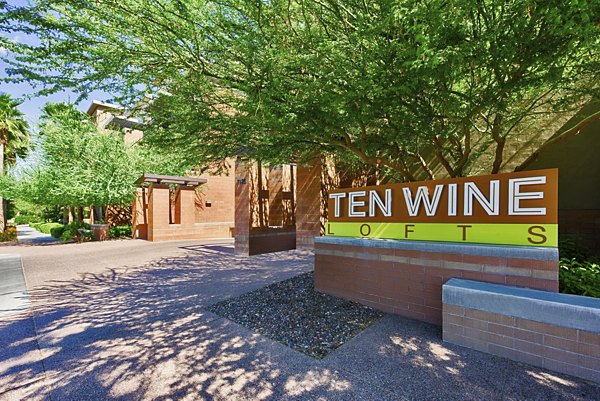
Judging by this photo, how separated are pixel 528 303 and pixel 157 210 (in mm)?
18730

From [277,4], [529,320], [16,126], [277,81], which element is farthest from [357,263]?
[16,126]

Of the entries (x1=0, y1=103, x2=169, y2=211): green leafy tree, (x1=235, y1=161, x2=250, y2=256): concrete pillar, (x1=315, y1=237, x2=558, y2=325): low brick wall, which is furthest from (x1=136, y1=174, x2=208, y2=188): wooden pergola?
(x1=315, y1=237, x2=558, y2=325): low brick wall

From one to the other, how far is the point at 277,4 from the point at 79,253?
583 inches

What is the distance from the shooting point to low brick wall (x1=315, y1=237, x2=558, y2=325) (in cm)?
368

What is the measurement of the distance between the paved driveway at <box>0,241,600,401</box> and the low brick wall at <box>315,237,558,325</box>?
486mm

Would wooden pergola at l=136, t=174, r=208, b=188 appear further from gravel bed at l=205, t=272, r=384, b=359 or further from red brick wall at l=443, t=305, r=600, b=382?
red brick wall at l=443, t=305, r=600, b=382

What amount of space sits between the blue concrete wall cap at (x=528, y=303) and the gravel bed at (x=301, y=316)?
5.08 feet

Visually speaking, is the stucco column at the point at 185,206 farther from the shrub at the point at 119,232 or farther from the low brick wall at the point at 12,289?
the low brick wall at the point at 12,289

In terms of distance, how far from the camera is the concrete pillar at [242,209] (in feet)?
37.7

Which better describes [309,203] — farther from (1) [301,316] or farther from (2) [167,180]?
(2) [167,180]

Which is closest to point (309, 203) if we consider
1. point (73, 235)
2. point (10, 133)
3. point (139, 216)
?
point (139, 216)

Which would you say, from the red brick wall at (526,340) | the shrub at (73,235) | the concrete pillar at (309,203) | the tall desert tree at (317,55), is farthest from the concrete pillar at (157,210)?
the red brick wall at (526,340)

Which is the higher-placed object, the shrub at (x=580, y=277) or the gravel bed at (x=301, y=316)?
the shrub at (x=580, y=277)

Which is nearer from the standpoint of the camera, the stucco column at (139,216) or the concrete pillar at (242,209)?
the concrete pillar at (242,209)
